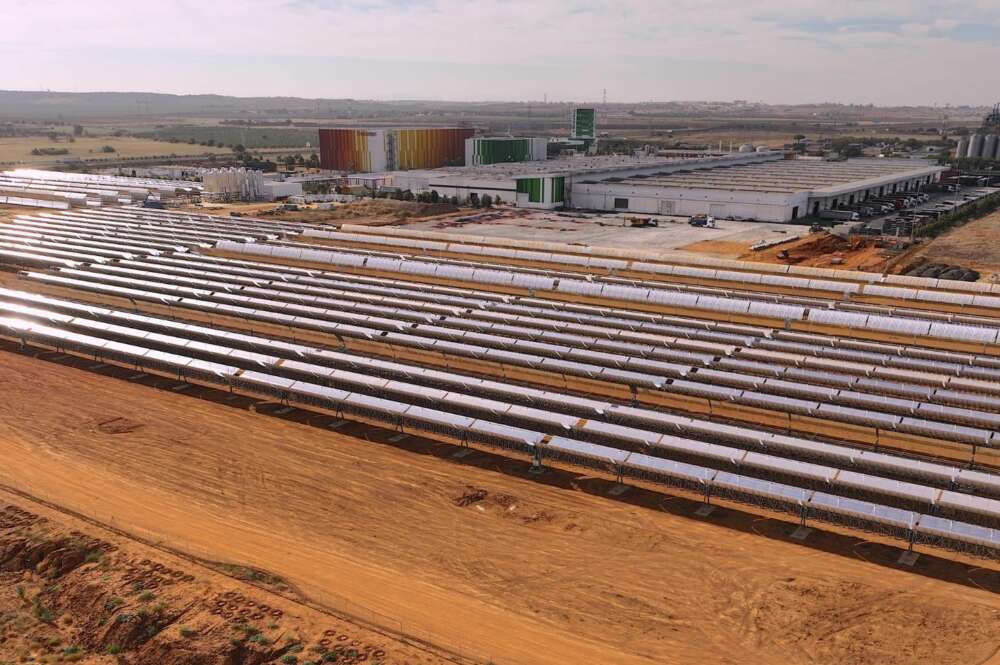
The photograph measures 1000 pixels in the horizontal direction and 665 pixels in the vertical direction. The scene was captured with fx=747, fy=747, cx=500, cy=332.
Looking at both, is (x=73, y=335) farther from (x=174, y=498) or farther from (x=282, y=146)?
(x=282, y=146)

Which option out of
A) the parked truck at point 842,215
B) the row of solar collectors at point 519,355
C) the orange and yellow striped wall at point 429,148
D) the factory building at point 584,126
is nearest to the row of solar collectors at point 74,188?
the orange and yellow striped wall at point 429,148

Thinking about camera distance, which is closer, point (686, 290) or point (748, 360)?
point (748, 360)

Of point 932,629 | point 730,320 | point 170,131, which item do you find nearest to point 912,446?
point 932,629

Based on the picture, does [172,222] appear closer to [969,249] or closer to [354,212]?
[354,212]

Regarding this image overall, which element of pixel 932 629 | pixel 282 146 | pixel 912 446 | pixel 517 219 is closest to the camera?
pixel 932 629

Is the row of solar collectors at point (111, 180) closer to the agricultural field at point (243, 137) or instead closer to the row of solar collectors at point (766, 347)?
the row of solar collectors at point (766, 347)

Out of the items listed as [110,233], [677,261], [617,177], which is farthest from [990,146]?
[110,233]

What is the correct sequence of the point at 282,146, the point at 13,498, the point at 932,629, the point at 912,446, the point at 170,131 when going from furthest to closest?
the point at 170,131 < the point at 282,146 < the point at 912,446 < the point at 13,498 < the point at 932,629
